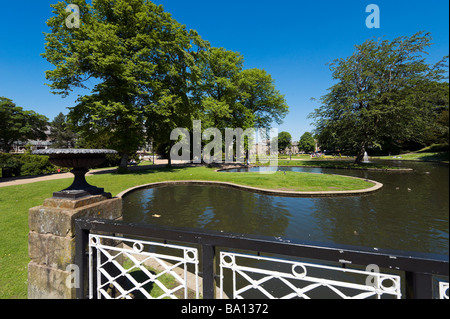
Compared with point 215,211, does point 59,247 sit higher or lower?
higher

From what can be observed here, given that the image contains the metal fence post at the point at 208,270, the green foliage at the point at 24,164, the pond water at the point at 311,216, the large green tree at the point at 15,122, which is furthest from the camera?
the large green tree at the point at 15,122

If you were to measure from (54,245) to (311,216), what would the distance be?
662 cm

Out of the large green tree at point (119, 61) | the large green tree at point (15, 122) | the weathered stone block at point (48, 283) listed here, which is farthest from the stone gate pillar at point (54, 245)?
the large green tree at point (15, 122)

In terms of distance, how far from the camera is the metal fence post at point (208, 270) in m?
1.68

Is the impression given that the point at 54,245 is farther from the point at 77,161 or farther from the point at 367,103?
the point at 367,103

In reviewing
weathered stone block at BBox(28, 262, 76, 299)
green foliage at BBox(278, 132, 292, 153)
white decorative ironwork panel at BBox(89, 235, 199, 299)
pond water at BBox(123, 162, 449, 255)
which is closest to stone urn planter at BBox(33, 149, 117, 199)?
white decorative ironwork panel at BBox(89, 235, 199, 299)

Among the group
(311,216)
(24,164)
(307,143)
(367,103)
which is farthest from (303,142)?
(24,164)

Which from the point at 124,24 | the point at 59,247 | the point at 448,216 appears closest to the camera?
the point at 448,216

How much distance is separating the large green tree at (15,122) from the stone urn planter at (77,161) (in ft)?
139

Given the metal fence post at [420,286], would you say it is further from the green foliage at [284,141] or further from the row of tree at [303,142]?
the green foliage at [284,141]
